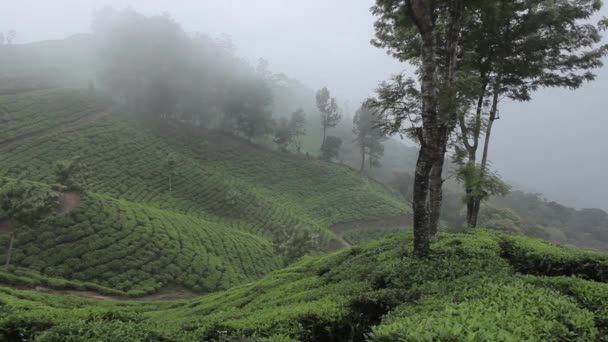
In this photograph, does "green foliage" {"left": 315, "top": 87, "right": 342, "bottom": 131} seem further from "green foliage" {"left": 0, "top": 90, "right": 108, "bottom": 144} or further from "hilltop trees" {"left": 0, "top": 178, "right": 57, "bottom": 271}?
"hilltop trees" {"left": 0, "top": 178, "right": 57, "bottom": 271}

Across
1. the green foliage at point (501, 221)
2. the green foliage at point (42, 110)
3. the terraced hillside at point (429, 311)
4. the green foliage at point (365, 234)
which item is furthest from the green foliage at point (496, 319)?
the green foliage at point (42, 110)

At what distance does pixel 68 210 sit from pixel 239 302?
26.1m

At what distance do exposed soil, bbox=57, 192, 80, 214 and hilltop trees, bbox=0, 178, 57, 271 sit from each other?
3.92m

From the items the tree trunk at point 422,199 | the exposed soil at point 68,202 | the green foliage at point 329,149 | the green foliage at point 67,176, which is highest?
the green foliage at point 329,149

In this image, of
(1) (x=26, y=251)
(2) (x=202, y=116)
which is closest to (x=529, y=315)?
(1) (x=26, y=251)

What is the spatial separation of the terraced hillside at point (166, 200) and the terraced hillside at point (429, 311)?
2266cm

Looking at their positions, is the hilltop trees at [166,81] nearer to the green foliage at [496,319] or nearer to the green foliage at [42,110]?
the green foliage at [42,110]

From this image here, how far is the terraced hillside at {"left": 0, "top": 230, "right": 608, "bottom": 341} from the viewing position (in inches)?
166

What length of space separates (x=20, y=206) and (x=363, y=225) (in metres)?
44.9

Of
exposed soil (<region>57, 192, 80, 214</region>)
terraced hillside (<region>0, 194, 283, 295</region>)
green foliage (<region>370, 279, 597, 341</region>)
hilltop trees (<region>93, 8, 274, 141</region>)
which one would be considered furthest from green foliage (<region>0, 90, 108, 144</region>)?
green foliage (<region>370, 279, 597, 341</region>)

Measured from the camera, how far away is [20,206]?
25594mm

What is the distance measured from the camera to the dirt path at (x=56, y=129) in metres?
48.9

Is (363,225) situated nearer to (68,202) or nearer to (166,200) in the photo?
(166,200)

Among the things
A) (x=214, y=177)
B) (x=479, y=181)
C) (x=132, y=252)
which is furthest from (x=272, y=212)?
(x=479, y=181)
